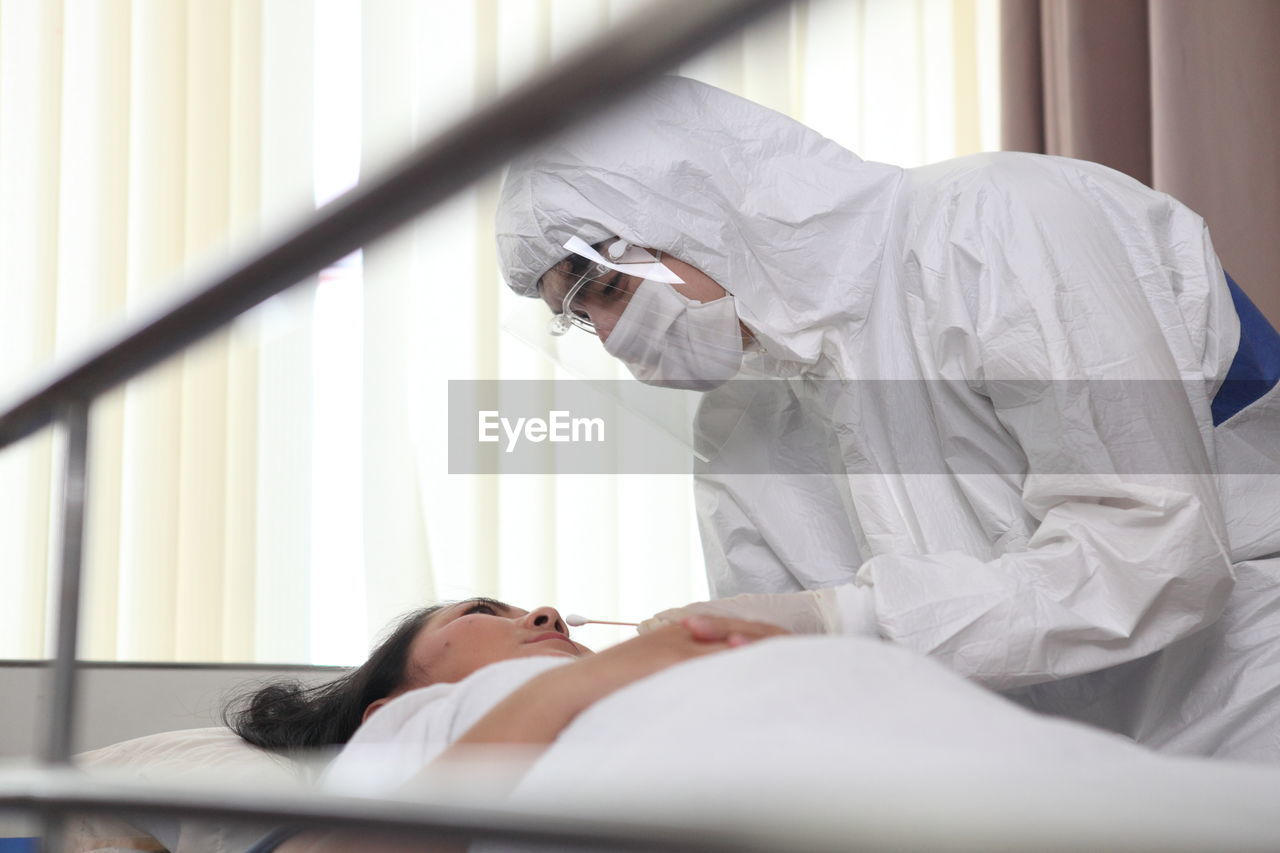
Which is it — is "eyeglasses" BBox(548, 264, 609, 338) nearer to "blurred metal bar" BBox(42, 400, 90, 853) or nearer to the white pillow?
the white pillow

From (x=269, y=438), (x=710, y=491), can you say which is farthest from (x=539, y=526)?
(x=710, y=491)

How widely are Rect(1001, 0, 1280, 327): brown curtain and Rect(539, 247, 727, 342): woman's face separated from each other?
101 cm

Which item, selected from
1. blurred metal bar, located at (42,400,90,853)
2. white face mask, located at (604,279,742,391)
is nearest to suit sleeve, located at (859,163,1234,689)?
white face mask, located at (604,279,742,391)

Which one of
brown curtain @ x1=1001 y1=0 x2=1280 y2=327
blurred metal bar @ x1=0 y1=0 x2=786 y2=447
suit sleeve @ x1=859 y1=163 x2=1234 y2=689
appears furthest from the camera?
brown curtain @ x1=1001 y1=0 x2=1280 y2=327

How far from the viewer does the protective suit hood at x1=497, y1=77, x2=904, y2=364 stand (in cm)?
120

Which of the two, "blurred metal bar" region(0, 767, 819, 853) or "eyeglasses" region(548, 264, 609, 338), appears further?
"eyeglasses" region(548, 264, 609, 338)

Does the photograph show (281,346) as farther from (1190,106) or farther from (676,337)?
(1190,106)

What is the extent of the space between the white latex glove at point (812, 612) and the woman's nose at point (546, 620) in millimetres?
Result: 175

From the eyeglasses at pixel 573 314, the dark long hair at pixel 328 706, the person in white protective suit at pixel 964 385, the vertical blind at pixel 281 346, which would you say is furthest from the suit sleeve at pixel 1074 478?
the vertical blind at pixel 281 346

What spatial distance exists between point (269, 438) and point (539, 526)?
0.54 metres

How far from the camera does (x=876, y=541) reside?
3.88 ft

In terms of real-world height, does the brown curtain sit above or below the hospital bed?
above

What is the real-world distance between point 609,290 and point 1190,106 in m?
1.15

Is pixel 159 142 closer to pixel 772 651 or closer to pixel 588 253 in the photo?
pixel 588 253
